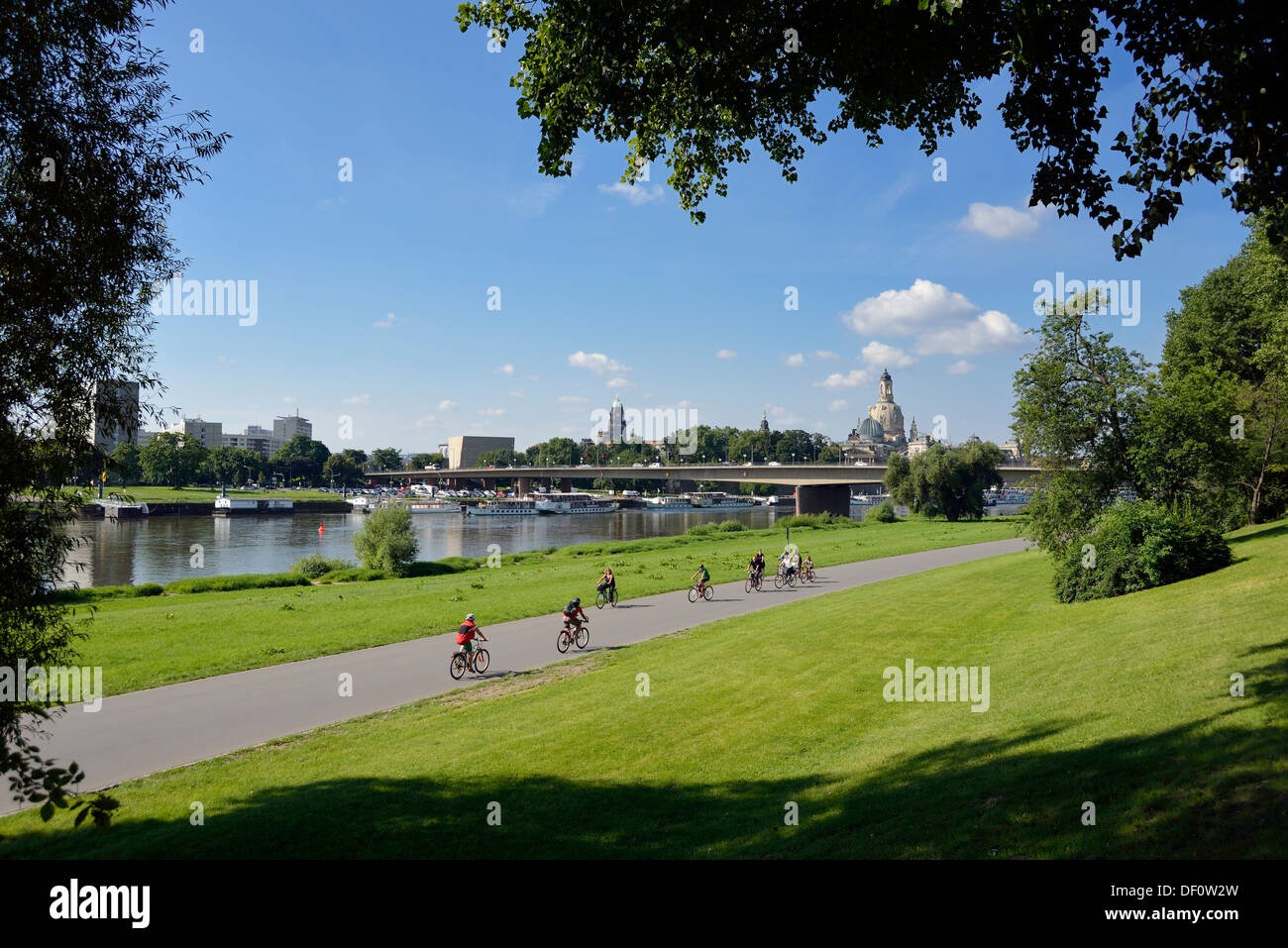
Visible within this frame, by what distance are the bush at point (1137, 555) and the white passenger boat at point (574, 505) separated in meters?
103

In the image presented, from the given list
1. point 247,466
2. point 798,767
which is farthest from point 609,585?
point 247,466

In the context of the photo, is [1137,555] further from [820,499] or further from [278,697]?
[820,499]

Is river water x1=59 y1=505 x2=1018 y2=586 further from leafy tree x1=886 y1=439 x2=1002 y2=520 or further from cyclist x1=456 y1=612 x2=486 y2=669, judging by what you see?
leafy tree x1=886 y1=439 x2=1002 y2=520

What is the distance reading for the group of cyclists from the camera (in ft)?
51.8

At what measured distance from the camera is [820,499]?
288 feet

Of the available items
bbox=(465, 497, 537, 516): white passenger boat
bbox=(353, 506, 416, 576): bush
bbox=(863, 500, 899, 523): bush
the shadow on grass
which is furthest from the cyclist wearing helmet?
bbox=(465, 497, 537, 516): white passenger boat

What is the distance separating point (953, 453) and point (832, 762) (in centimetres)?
6939

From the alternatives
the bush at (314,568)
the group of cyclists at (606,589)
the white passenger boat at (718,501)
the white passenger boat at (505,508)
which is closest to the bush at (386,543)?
the bush at (314,568)

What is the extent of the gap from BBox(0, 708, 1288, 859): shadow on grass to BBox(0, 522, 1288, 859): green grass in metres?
0.03

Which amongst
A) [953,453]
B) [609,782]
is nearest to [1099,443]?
[609,782]

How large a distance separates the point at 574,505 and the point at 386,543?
285 feet

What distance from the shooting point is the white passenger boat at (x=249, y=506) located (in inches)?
3703

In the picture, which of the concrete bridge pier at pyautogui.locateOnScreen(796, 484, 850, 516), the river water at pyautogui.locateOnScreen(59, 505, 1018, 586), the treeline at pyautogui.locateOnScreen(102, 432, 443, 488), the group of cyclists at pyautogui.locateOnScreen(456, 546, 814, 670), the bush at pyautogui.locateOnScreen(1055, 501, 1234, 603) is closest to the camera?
the group of cyclists at pyautogui.locateOnScreen(456, 546, 814, 670)
